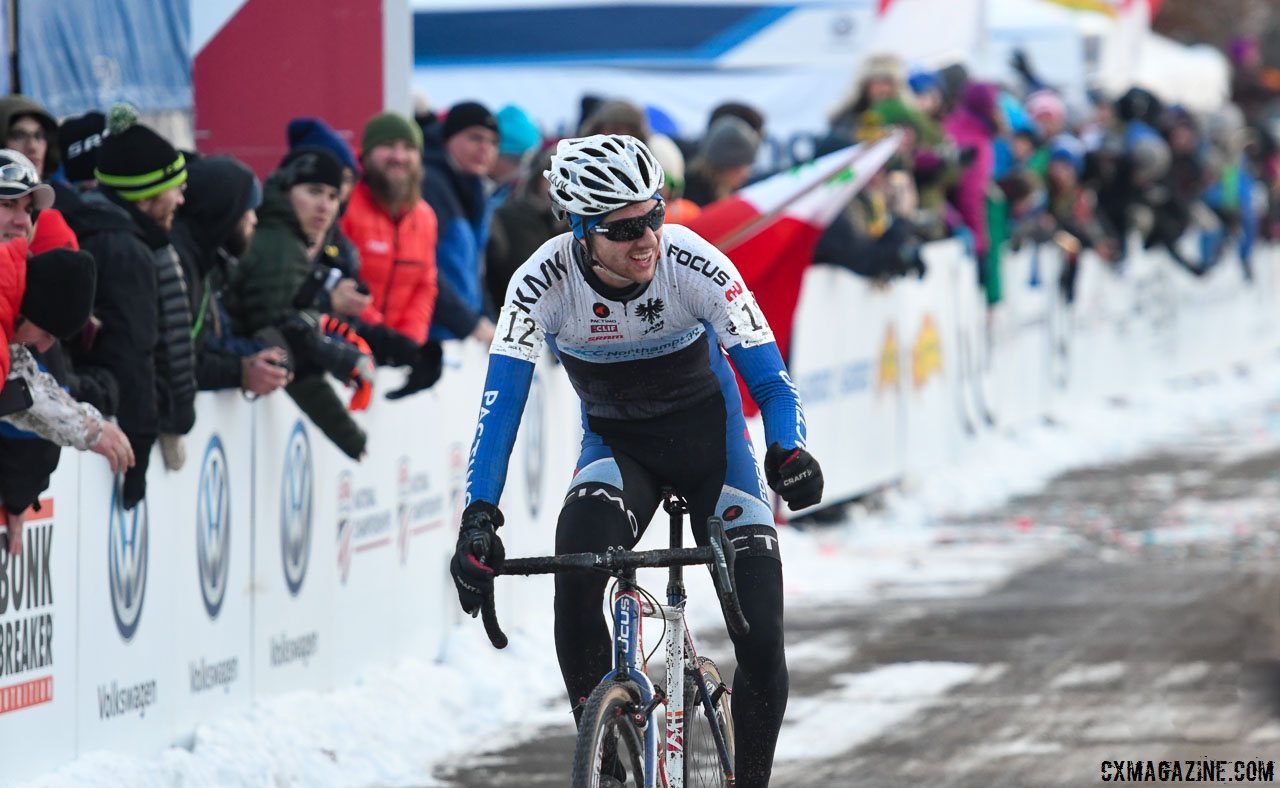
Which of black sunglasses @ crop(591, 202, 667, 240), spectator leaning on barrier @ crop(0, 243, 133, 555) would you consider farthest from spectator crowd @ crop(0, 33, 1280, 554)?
black sunglasses @ crop(591, 202, 667, 240)

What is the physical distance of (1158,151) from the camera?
72.9 ft

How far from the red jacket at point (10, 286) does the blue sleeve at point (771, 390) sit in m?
2.15

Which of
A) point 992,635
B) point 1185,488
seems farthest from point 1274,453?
point 992,635

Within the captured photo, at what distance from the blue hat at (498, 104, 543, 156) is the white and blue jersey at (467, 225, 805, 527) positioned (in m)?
5.80

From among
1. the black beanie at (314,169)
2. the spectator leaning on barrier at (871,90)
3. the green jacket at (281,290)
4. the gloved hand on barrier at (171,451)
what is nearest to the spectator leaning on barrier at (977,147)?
the spectator leaning on barrier at (871,90)

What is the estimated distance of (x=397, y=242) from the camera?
9945 millimetres

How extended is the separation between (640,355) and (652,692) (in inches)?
39.4

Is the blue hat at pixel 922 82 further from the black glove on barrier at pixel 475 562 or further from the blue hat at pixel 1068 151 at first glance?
the black glove on barrier at pixel 475 562

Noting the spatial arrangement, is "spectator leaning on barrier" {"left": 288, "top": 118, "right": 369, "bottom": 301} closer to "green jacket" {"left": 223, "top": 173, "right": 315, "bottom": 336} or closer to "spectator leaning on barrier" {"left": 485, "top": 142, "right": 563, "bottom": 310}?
"green jacket" {"left": 223, "top": 173, "right": 315, "bottom": 336}

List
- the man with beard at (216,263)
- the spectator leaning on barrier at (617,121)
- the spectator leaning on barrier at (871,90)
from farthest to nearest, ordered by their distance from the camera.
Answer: the spectator leaning on barrier at (871,90)
the spectator leaning on barrier at (617,121)
the man with beard at (216,263)

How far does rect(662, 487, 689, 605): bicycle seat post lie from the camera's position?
234 inches

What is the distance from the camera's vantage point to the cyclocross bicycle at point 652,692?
549 centimetres

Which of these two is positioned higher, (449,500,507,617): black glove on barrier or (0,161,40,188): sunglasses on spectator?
(0,161,40,188): sunglasses on spectator

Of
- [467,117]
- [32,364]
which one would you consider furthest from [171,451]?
[467,117]
